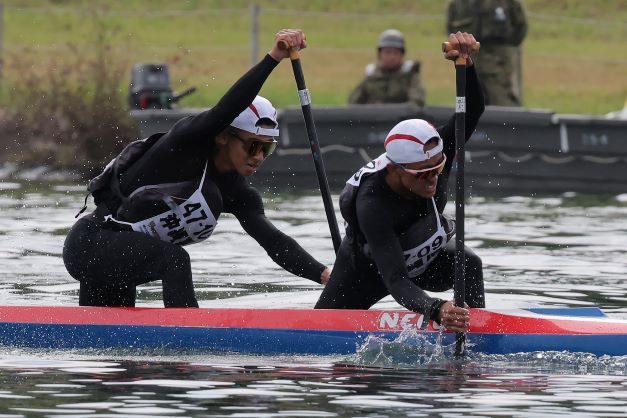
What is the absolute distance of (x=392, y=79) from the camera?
20031 millimetres

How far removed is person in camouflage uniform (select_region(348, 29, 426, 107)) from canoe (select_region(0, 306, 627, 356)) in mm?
9940

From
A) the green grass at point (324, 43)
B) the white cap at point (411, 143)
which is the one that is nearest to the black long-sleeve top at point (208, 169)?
the white cap at point (411, 143)

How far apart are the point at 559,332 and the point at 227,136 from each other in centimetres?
200

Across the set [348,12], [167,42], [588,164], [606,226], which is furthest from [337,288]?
[348,12]

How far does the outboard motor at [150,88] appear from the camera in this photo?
21.1m

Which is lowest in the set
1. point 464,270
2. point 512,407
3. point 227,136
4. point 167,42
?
point 512,407

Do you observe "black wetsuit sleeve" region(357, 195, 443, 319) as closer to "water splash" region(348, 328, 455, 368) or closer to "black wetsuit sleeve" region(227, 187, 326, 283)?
"water splash" region(348, 328, 455, 368)

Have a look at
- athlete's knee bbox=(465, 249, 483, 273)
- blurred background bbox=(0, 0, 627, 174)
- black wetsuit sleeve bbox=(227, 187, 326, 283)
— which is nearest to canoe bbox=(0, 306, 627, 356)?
A: athlete's knee bbox=(465, 249, 483, 273)

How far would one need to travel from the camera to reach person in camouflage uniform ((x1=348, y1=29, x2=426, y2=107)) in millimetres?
19703

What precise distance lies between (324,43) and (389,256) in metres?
29.0

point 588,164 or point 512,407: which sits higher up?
point 588,164

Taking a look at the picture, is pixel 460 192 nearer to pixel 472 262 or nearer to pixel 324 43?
pixel 472 262

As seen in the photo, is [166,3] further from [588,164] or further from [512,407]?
[512,407]

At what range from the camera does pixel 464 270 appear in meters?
9.52
